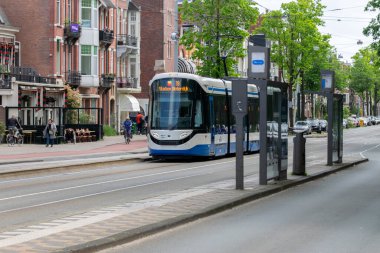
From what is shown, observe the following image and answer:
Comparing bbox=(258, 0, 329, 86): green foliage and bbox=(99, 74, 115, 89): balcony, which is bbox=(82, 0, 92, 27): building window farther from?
bbox=(258, 0, 329, 86): green foliage

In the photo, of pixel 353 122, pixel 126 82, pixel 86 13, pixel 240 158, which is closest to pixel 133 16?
pixel 126 82

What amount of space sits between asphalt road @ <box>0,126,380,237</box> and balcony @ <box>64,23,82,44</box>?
96.6 feet

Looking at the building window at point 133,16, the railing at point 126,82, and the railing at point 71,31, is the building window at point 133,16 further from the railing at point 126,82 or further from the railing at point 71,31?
the railing at point 71,31

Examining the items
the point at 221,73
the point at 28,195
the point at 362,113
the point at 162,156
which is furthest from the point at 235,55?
the point at 362,113

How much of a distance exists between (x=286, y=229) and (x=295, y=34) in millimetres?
77454

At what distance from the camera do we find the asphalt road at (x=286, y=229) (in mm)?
10938

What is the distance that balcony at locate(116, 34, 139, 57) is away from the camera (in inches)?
2894

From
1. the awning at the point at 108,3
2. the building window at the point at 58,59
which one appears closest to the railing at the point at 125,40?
the awning at the point at 108,3

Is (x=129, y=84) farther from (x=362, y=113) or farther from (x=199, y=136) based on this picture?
(x=362, y=113)

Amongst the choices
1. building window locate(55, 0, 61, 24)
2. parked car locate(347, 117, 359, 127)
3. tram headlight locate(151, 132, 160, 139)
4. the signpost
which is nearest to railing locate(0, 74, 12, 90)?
building window locate(55, 0, 61, 24)

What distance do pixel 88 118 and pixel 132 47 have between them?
19293mm

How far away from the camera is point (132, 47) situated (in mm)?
74688

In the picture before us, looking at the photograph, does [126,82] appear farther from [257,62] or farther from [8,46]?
[257,62]

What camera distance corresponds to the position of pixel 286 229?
504 inches
